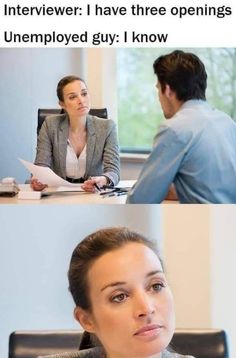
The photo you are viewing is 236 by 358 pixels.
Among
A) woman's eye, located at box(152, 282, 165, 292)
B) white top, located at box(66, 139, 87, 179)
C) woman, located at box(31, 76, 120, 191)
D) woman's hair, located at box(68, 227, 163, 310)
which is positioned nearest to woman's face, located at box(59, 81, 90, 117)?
woman, located at box(31, 76, 120, 191)

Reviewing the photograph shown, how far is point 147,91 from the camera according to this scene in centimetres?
118

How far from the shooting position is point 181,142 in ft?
3.36

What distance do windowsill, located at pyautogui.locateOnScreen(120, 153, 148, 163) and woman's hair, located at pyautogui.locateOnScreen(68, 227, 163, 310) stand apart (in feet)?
0.57

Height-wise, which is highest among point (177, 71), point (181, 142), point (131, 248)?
point (177, 71)

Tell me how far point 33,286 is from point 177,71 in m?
0.49

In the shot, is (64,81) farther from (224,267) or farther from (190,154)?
(224,267)

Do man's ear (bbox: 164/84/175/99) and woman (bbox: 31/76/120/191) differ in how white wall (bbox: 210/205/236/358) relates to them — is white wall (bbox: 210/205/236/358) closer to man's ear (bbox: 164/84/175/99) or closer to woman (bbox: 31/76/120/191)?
man's ear (bbox: 164/84/175/99)

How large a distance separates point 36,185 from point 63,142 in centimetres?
21
